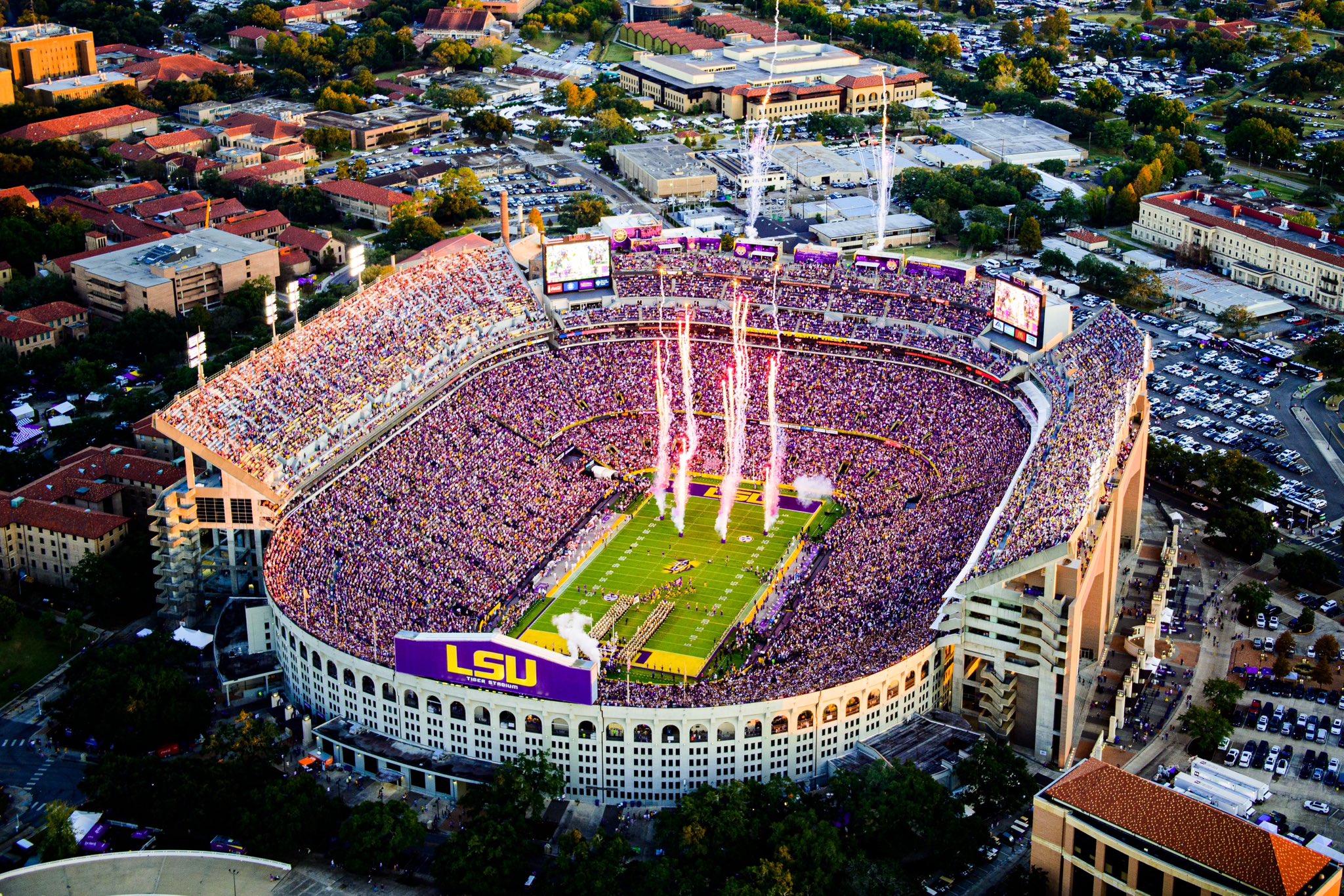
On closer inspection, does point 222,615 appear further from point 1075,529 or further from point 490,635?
point 1075,529

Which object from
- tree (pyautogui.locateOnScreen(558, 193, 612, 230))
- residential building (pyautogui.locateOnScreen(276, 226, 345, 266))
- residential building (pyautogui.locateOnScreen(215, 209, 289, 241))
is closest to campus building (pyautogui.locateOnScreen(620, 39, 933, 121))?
tree (pyautogui.locateOnScreen(558, 193, 612, 230))

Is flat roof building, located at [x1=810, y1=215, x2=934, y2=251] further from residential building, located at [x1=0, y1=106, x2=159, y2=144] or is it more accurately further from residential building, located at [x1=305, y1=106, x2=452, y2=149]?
residential building, located at [x1=0, y1=106, x2=159, y2=144]

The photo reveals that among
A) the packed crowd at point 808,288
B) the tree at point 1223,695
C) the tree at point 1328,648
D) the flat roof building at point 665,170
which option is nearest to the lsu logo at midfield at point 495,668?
the tree at point 1223,695

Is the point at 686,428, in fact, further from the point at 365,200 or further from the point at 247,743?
the point at 365,200

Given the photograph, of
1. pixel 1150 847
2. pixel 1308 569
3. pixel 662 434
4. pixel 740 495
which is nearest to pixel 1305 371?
pixel 1308 569

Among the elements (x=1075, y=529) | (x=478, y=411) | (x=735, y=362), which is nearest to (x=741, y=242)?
(x=735, y=362)
